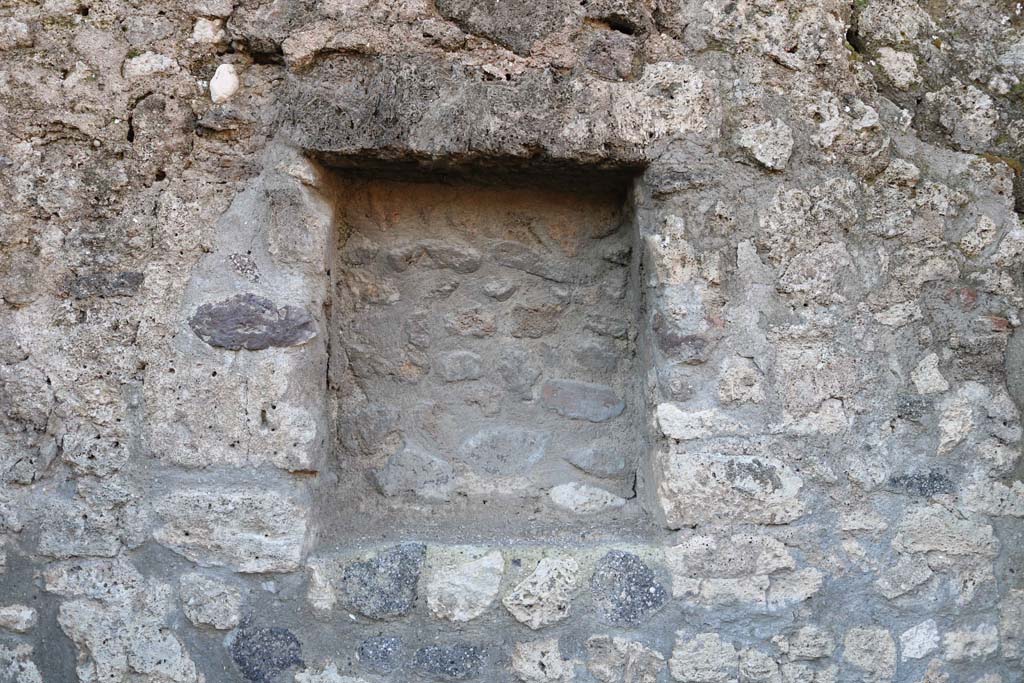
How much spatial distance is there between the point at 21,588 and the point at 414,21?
1723 mm

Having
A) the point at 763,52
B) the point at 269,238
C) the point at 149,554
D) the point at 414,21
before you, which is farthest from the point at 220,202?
the point at 763,52

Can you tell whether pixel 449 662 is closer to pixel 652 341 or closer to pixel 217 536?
pixel 217 536

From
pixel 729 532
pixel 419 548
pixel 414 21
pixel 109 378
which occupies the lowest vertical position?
pixel 419 548

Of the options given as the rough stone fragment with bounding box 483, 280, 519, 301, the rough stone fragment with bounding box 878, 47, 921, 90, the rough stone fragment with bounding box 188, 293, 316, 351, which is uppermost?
the rough stone fragment with bounding box 878, 47, 921, 90

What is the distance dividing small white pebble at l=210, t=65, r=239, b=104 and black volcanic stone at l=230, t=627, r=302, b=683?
1.33 m

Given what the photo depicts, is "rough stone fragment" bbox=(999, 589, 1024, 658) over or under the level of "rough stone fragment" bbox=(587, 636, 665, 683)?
over

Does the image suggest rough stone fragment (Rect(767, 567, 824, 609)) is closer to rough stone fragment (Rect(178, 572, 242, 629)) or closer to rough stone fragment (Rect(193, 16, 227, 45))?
rough stone fragment (Rect(178, 572, 242, 629))

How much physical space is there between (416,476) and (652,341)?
742 mm

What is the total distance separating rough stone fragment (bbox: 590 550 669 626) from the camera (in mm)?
2141

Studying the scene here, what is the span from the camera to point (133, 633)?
2107 millimetres

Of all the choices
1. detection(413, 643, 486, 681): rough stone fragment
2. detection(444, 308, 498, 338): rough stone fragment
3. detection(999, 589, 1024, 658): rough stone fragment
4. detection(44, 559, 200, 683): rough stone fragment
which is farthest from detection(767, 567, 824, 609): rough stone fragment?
detection(44, 559, 200, 683): rough stone fragment

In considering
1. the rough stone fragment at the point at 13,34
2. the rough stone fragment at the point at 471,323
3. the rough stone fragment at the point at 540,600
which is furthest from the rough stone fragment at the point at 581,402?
the rough stone fragment at the point at 13,34

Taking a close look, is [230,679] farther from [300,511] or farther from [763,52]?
[763,52]

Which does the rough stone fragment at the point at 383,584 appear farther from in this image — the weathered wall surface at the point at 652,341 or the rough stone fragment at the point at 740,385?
the rough stone fragment at the point at 740,385
